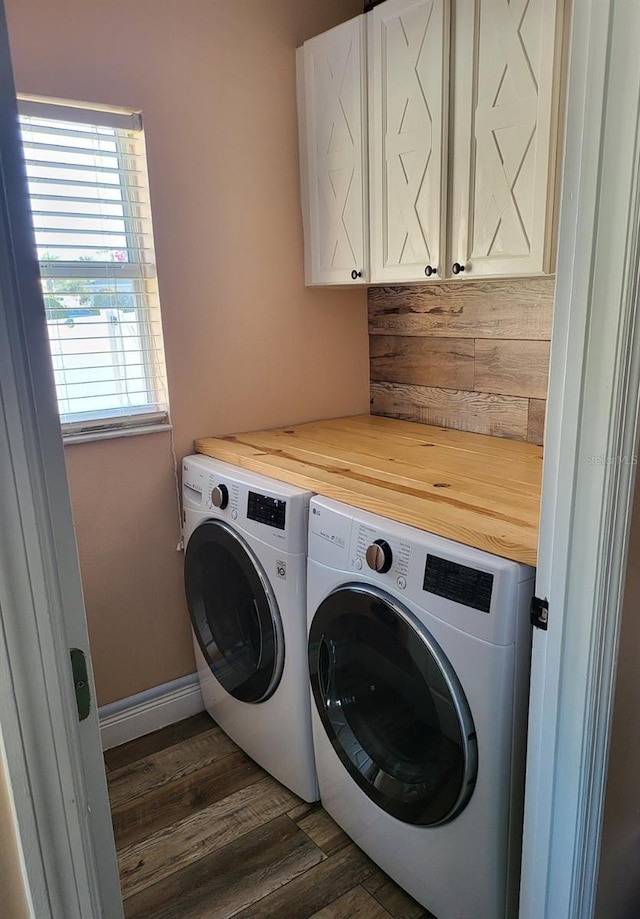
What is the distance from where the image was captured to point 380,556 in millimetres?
1493

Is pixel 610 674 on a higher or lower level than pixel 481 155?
lower

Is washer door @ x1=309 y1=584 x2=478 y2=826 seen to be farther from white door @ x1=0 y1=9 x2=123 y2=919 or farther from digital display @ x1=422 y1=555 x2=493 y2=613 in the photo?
white door @ x1=0 y1=9 x2=123 y2=919

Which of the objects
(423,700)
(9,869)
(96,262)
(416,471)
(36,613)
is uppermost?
(96,262)

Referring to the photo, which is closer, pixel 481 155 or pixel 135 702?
pixel 481 155

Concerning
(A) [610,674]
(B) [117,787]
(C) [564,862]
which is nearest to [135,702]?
(B) [117,787]

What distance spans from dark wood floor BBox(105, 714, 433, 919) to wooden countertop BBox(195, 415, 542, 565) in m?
1.00

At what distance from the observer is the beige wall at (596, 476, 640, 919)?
111cm

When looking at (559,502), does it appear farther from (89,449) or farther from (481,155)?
(89,449)

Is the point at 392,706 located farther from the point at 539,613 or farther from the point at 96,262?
the point at 96,262

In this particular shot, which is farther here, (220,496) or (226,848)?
(220,496)

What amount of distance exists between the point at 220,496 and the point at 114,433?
0.43 m

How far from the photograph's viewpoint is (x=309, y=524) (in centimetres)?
175

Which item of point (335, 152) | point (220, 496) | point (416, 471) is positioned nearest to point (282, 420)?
point (220, 496)

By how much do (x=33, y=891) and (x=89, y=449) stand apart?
1.52 metres
